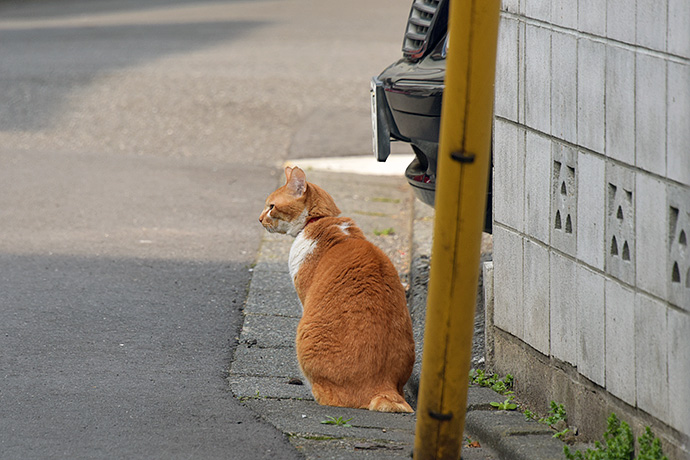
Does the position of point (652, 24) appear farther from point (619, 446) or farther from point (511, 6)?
point (619, 446)

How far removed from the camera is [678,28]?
2494mm

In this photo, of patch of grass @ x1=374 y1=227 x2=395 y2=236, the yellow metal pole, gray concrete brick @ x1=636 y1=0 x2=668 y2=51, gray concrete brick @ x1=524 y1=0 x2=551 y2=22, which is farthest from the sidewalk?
gray concrete brick @ x1=524 y1=0 x2=551 y2=22

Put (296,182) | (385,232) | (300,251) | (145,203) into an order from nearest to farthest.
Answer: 1. (300,251)
2. (296,182)
3. (385,232)
4. (145,203)

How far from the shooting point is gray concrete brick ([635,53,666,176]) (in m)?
2.60

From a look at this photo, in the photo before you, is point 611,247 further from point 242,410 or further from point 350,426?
point 242,410

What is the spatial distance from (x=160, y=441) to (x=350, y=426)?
2.30ft

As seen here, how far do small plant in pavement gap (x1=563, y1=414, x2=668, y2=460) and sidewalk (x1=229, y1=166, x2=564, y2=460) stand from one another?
0.46ft

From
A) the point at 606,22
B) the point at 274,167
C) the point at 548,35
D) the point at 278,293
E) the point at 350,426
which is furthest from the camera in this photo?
the point at 274,167

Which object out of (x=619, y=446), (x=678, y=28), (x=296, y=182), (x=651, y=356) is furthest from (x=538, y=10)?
(x=619, y=446)

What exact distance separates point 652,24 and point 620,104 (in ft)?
0.93

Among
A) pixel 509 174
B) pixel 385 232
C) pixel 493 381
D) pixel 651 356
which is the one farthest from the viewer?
pixel 385 232

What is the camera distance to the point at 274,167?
8242 millimetres

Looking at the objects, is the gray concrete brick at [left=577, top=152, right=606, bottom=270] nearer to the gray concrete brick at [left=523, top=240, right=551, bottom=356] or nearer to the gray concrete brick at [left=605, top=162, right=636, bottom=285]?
the gray concrete brick at [left=605, top=162, right=636, bottom=285]

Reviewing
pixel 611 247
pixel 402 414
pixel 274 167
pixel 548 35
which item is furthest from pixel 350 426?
pixel 274 167
